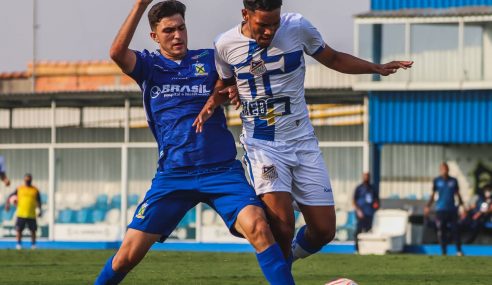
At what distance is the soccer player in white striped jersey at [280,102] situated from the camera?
1073cm

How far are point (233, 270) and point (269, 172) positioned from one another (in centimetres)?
974

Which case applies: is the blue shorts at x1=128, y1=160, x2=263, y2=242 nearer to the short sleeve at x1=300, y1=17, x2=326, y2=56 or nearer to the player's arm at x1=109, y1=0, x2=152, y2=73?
the player's arm at x1=109, y1=0, x2=152, y2=73

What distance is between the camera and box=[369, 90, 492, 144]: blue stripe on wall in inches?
1346

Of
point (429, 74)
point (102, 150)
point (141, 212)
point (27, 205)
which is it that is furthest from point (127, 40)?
point (102, 150)

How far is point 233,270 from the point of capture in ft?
67.1

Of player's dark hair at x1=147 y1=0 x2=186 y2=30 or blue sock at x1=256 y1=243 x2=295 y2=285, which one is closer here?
blue sock at x1=256 y1=243 x2=295 y2=285

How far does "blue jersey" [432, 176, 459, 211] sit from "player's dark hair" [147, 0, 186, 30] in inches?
726

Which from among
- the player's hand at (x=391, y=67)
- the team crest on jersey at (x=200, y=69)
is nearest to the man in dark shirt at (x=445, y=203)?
the player's hand at (x=391, y=67)

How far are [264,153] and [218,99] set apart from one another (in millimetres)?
693

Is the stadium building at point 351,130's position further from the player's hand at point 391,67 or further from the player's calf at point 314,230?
the player's hand at point 391,67

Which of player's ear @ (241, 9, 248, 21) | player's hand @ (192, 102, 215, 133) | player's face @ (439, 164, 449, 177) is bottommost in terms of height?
player's face @ (439, 164, 449, 177)

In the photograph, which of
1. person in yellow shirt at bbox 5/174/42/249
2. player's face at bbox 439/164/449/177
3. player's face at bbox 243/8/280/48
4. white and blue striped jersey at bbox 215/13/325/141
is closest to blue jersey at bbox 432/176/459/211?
player's face at bbox 439/164/449/177

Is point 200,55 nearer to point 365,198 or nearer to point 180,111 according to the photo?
point 180,111

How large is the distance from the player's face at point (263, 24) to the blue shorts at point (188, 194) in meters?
0.93
